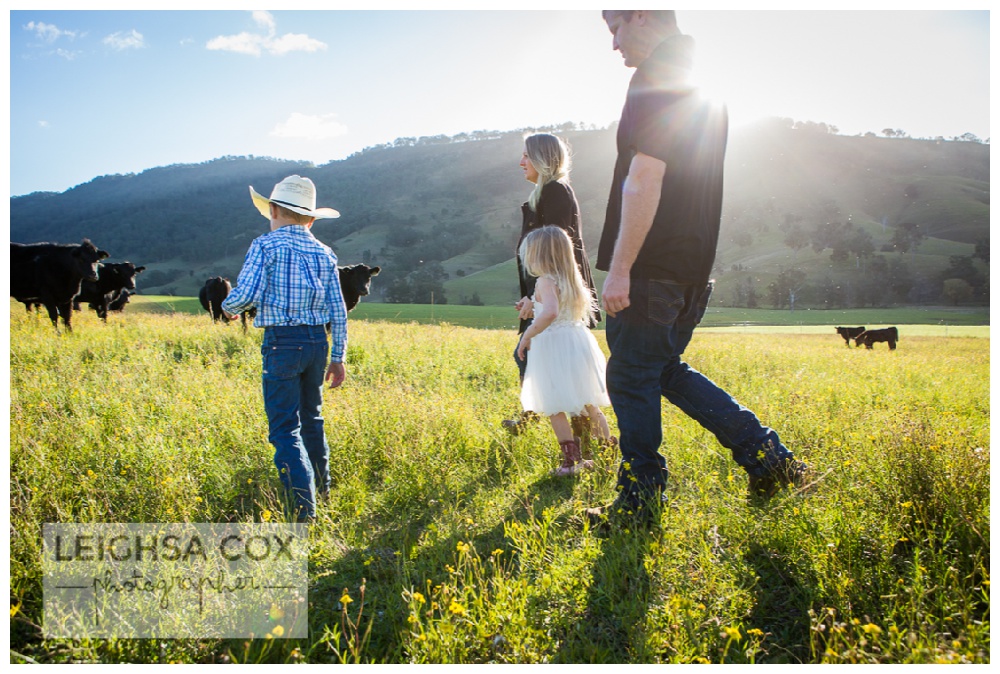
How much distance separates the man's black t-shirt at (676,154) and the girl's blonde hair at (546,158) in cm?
117

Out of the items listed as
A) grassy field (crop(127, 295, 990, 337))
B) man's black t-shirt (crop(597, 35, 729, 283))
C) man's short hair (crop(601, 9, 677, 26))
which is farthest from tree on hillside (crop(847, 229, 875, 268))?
man's short hair (crop(601, 9, 677, 26))

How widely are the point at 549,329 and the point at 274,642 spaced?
8.94ft

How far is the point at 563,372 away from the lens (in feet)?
13.4

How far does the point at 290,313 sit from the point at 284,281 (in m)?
0.20

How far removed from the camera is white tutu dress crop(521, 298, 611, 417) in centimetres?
406

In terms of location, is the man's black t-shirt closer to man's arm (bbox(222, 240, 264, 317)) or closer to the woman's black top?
the woman's black top

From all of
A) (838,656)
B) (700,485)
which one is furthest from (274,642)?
(700,485)

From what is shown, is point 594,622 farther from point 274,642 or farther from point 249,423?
point 249,423

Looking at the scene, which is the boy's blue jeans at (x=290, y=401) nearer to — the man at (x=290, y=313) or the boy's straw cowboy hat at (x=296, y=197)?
the man at (x=290, y=313)

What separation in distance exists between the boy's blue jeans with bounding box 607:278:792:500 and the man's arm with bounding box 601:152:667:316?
0.16 m

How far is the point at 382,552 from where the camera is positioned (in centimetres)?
298

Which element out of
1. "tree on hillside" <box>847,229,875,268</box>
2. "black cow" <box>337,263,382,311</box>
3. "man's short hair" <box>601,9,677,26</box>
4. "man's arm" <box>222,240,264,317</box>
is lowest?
"man's arm" <box>222,240,264,317</box>

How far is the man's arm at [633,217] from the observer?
2846 mm

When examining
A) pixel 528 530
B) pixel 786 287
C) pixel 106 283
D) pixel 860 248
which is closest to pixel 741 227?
pixel 860 248
